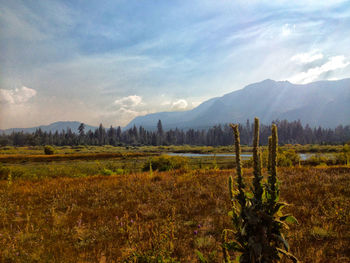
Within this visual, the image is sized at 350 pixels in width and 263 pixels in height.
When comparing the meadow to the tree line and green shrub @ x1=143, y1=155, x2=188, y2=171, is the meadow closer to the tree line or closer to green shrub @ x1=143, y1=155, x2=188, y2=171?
green shrub @ x1=143, y1=155, x2=188, y2=171

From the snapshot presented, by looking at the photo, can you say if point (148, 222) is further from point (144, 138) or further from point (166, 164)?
point (144, 138)

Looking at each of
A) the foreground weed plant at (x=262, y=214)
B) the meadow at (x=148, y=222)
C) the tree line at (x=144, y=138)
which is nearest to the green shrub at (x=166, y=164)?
the meadow at (x=148, y=222)

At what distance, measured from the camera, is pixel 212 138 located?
532 ft

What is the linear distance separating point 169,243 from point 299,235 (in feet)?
8.39

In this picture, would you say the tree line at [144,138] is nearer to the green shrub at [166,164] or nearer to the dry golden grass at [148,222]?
the green shrub at [166,164]

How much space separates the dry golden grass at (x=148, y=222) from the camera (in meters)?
3.50

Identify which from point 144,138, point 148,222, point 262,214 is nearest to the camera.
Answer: point 262,214

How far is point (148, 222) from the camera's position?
15.9 ft

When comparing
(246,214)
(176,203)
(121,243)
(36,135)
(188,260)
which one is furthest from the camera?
(36,135)

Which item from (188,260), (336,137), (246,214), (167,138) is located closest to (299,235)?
(188,260)

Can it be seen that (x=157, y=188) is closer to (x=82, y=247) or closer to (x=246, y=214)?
(x=82, y=247)

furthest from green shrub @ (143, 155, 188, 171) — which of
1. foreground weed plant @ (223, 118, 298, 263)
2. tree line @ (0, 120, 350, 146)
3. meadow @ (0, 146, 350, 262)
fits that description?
tree line @ (0, 120, 350, 146)

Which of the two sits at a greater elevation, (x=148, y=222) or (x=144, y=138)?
(x=144, y=138)

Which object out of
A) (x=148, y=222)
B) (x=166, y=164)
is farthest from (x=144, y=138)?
(x=148, y=222)
